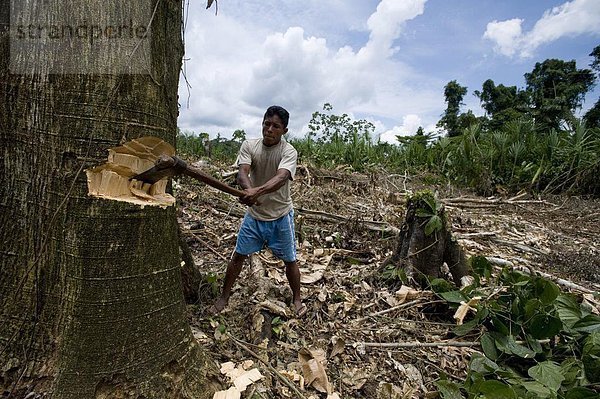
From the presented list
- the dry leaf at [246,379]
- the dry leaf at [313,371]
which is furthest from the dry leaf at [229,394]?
the dry leaf at [313,371]

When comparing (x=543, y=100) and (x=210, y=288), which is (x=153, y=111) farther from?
(x=543, y=100)

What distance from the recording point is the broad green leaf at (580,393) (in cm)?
170

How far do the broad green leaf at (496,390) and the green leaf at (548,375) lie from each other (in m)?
0.27

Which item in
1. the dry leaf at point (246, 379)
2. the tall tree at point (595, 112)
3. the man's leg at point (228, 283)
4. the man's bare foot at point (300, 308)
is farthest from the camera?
the tall tree at point (595, 112)

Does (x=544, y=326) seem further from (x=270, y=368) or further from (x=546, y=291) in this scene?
(x=270, y=368)

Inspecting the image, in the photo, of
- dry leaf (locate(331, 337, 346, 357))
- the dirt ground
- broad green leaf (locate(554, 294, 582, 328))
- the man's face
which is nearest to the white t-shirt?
the man's face

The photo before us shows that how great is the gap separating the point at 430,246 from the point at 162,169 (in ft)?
7.33

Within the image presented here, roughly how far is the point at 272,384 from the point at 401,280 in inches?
58.2

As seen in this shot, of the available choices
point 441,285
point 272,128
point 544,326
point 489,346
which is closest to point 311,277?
point 441,285

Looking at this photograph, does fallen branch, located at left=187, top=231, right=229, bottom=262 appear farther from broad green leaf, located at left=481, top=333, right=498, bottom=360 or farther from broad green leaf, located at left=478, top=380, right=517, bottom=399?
broad green leaf, located at left=478, top=380, right=517, bottom=399

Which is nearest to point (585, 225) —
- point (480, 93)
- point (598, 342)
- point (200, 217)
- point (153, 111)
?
point (598, 342)

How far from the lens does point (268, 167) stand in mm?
2793

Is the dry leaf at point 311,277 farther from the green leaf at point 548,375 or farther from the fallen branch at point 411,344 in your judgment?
the green leaf at point 548,375

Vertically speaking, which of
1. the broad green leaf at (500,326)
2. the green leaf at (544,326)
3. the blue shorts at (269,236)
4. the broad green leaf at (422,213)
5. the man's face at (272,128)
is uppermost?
the man's face at (272,128)
